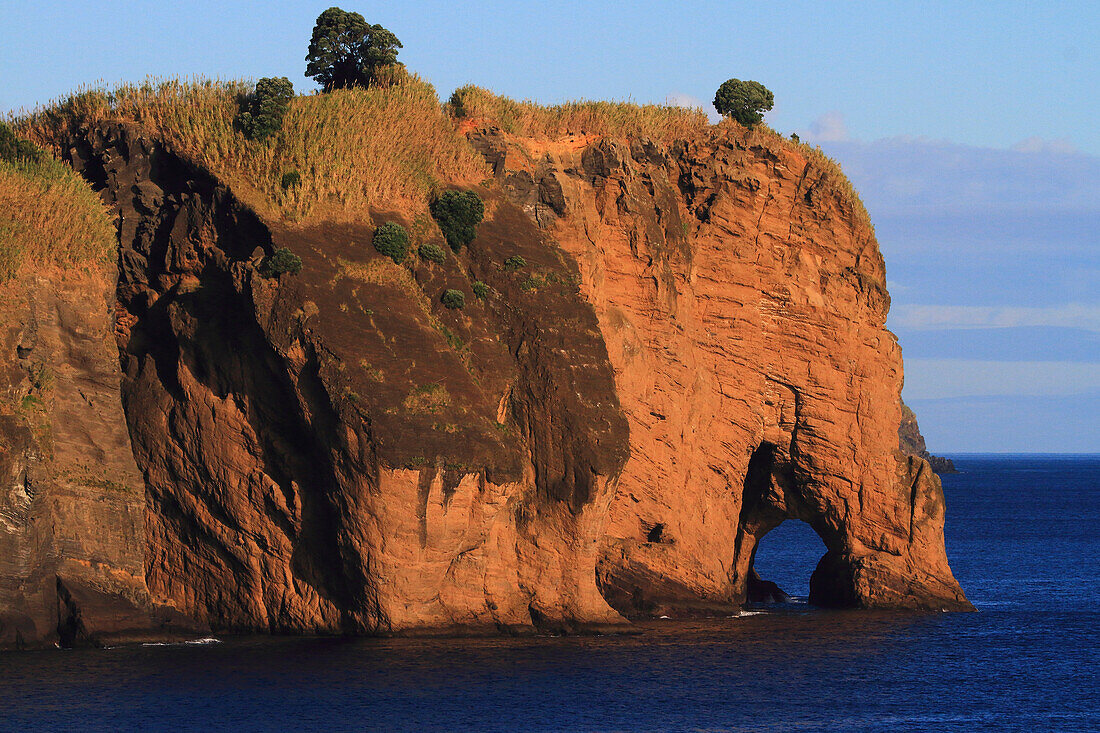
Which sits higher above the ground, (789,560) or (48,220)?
(48,220)

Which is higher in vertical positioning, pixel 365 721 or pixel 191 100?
pixel 191 100

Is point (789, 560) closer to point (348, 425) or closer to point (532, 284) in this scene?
point (532, 284)

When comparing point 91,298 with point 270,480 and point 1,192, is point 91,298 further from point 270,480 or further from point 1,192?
point 270,480

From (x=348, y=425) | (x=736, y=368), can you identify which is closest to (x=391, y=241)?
(x=348, y=425)

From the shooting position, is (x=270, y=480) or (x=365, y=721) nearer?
(x=365, y=721)

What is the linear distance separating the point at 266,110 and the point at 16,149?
991 centimetres

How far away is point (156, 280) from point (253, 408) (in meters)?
7.32

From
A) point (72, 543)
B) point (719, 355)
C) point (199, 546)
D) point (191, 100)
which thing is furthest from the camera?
point (719, 355)

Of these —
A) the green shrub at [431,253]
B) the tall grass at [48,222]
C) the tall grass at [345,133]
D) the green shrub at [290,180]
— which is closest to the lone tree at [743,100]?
the tall grass at [345,133]

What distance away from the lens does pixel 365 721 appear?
3975 centimetres

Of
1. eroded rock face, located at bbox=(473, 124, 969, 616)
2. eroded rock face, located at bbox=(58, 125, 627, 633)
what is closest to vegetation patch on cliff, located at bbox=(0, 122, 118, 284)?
eroded rock face, located at bbox=(58, 125, 627, 633)

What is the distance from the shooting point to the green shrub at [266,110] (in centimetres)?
5516

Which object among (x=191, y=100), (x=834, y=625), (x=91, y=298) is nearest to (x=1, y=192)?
(x=91, y=298)

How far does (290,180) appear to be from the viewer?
5362 cm
